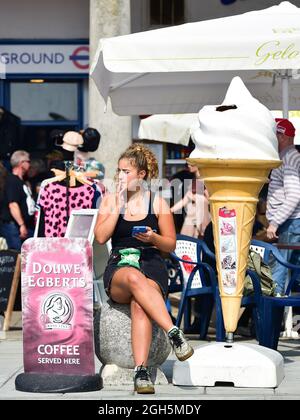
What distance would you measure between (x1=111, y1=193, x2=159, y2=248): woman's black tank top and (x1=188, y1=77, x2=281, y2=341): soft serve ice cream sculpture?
0.42 metres

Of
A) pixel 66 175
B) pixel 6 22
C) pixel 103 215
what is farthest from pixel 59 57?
pixel 103 215

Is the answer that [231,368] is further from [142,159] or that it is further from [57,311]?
[142,159]

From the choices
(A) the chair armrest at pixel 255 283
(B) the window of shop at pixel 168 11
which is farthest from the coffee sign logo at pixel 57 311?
(B) the window of shop at pixel 168 11

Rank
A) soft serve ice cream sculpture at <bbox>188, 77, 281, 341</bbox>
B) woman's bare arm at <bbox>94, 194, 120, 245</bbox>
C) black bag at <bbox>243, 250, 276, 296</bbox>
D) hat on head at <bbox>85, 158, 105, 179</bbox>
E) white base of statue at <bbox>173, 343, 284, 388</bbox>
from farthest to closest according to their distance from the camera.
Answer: hat on head at <bbox>85, 158, 105, 179</bbox>
black bag at <bbox>243, 250, 276, 296</bbox>
woman's bare arm at <bbox>94, 194, 120, 245</bbox>
soft serve ice cream sculpture at <bbox>188, 77, 281, 341</bbox>
white base of statue at <bbox>173, 343, 284, 388</bbox>

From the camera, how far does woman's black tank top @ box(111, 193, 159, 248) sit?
7680mm

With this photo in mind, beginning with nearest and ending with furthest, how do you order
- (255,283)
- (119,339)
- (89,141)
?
(119,339) < (255,283) < (89,141)

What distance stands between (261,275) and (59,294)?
2.57 m

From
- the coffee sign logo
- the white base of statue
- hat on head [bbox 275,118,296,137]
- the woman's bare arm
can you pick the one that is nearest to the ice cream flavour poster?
the coffee sign logo

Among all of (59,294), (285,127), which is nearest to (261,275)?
(285,127)

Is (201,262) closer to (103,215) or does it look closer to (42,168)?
(103,215)

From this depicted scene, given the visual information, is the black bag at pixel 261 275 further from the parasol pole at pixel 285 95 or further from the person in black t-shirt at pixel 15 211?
the person in black t-shirt at pixel 15 211

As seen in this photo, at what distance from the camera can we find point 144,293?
7.30 metres

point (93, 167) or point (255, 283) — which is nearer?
point (255, 283)

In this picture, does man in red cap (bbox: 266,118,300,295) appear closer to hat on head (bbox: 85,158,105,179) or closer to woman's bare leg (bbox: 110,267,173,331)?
hat on head (bbox: 85,158,105,179)
